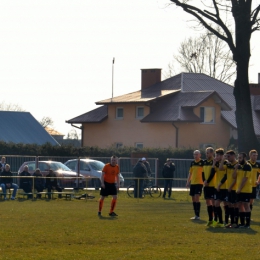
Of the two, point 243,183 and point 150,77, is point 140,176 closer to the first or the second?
point 243,183

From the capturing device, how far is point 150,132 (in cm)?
5894

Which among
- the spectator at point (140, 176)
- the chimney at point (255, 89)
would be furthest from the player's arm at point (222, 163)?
the chimney at point (255, 89)

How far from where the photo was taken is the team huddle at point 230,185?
56.6 feet

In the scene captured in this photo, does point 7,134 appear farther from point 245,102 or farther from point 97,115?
point 245,102

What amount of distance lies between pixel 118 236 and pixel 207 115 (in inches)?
1746

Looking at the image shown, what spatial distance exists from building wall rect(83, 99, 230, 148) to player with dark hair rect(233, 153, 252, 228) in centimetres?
3796

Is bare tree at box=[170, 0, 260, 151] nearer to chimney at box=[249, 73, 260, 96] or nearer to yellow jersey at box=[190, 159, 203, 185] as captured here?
yellow jersey at box=[190, 159, 203, 185]

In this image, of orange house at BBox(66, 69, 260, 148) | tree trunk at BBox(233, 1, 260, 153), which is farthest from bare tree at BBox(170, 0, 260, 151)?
orange house at BBox(66, 69, 260, 148)

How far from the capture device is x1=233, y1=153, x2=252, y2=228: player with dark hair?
1712cm

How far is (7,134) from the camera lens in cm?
5491

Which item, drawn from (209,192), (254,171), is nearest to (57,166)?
(209,192)

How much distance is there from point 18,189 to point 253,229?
15.4 meters

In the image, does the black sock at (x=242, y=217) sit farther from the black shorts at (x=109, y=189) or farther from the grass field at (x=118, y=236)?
the black shorts at (x=109, y=189)

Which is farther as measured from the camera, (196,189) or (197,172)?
(196,189)
